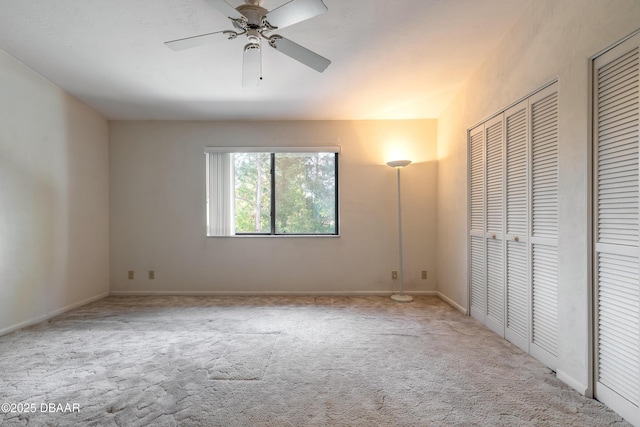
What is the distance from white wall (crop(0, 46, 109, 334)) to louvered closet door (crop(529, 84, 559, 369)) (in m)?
4.45

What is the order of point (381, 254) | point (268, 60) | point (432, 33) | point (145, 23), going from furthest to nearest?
point (381, 254)
point (268, 60)
point (432, 33)
point (145, 23)

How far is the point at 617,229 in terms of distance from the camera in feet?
5.41

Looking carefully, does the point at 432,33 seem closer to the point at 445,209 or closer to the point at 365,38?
the point at 365,38

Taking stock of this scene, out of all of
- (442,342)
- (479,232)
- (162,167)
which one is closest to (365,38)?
(479,232)

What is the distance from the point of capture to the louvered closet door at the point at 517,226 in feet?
7.97

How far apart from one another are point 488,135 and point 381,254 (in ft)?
6.41

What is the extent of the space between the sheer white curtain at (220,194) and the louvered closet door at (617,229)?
3.71 m

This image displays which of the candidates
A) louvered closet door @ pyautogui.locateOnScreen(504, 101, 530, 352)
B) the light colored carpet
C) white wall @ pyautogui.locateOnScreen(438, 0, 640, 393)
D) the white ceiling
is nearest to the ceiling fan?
the white ceiling

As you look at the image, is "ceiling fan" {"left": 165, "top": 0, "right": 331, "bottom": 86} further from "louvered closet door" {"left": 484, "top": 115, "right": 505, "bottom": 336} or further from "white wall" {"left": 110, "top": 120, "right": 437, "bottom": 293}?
"white wall" {"left": 110, "top": 120, "right": 437, "bottom": 293}

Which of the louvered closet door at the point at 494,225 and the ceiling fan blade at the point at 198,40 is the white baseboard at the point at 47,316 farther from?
the louvered closet door at the point at 494,225

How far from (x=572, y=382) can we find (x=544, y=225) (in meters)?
1.00

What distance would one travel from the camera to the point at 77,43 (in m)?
2.58

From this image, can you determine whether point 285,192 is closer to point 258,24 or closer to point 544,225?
point 258,24

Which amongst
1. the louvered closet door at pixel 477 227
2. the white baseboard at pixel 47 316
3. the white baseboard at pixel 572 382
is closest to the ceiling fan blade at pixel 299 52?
the louvered closet door at pixel 477 227
